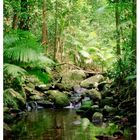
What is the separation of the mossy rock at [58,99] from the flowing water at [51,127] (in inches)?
29.6

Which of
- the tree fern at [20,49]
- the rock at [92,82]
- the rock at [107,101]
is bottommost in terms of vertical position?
the rock at [107,101]

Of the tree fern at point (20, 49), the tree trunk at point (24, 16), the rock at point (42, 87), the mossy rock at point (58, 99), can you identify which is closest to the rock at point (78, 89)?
the rock at point (42, 87)

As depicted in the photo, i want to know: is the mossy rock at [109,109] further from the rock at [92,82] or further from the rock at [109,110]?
the rock at [92,82]

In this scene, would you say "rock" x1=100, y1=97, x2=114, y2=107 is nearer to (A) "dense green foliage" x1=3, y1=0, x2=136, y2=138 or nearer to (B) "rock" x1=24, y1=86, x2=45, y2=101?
(A) "dense green foliage" x1=3, y1=0, x2=136, y2=138

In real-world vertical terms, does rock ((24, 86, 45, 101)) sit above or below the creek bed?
above

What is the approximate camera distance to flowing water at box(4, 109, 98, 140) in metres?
4.25

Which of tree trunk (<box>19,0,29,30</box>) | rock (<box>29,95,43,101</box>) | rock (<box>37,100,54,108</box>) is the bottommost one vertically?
rock (<box>37,100,54,108</box>)

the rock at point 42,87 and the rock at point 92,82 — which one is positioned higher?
the rock at point 92,82

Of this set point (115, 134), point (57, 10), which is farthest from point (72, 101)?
point (57, 10)

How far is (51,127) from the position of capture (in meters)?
4.89

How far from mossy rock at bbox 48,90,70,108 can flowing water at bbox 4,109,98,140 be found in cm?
75

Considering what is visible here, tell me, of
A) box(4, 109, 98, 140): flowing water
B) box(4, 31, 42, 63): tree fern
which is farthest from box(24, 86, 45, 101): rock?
box(4, 31, 42, 63): tree fern

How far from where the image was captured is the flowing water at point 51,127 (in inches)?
167

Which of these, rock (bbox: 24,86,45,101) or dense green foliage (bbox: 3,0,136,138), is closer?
dense green foliage (bbox: 3,0,136,138)
